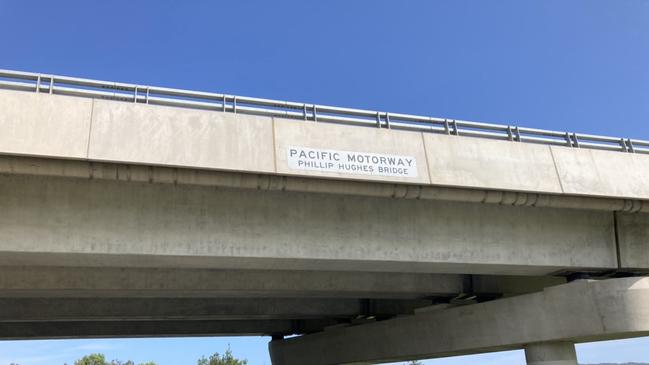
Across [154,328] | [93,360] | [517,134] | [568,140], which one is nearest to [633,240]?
[568,140]

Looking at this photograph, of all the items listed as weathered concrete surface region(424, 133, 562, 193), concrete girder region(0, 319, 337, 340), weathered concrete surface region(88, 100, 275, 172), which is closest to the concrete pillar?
weathered concrete surface region(424, 133, 562, 193)

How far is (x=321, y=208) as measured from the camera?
1155 cm

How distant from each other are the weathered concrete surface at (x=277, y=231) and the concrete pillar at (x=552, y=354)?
6.67 feet

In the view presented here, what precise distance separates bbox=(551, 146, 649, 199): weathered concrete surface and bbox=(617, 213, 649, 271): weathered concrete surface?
1483 millimetres

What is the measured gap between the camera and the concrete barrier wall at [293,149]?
29.8 ft

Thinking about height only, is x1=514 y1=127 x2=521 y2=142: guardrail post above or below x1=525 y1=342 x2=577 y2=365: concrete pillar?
above

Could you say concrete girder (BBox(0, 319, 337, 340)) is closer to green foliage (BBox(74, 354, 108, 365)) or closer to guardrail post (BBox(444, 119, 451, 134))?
guardrail post (BBox(444, 119, 451, 134))

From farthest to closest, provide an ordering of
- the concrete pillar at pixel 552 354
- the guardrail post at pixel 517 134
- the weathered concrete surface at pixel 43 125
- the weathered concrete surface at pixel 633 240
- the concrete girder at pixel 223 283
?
the concrete pillar at pixel 552 354 → the weathered concrete surface at pixel 633 240 → the concrete girder at pixel 223 283 → the guardrail post at pixel 517 134 → the weathered concrete surface at pixel 43 125

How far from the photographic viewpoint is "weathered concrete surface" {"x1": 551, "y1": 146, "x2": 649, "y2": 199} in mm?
12227

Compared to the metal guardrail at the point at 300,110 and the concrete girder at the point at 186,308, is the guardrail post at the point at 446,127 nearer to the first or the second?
the metal guardrail at the point at 300,110

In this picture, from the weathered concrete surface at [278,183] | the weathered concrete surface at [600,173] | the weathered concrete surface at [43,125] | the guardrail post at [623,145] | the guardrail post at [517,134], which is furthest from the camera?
the guardrail post at [623,145]

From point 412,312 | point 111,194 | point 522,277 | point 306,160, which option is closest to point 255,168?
point 306,160

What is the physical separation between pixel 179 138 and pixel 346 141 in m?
3.03

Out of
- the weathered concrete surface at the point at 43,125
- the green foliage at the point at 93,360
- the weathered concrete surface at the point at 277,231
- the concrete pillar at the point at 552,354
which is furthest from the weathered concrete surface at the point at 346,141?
the green foliage at the point at 93,360
